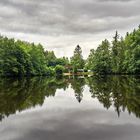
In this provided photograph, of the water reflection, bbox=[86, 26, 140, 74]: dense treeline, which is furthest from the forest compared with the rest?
the water reflection

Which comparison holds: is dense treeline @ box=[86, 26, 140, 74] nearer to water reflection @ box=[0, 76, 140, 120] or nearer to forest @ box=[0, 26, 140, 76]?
forest @ box=[0, 26, 140, 76]

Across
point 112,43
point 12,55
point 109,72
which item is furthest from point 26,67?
point 112,43

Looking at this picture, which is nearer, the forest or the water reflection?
the water reflection

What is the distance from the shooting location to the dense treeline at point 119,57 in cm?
6938

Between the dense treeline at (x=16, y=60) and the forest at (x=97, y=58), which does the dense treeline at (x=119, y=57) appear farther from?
the dense treeline at (x=16, y=60)

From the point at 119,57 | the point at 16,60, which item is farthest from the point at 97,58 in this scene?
the point at 16,60

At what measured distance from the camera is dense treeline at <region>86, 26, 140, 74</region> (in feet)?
228

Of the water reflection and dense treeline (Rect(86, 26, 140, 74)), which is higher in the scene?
dense treeline (Rect(86, 26, 140, 74))

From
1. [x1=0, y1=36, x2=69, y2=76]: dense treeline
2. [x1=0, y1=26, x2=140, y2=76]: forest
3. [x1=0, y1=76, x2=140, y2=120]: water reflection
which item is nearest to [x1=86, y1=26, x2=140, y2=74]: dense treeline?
→ [x1=0, y1=26, x2=140, y2=76]: forest

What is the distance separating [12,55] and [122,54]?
33.2m

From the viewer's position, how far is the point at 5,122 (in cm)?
1181

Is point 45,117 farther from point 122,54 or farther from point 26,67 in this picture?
point 122,54

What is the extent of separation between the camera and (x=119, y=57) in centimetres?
8831

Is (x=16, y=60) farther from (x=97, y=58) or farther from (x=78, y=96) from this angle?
(x=78, y=96)
